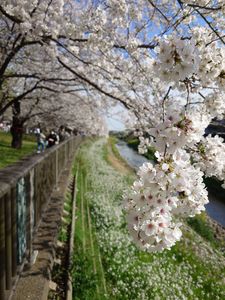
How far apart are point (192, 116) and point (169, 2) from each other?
5.70 m

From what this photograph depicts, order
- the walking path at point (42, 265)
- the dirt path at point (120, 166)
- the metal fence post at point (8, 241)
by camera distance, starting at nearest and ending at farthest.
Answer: the metal fence post at point (8, 241), the walking path at point (42, 265), the dirt path at point (120, 166)

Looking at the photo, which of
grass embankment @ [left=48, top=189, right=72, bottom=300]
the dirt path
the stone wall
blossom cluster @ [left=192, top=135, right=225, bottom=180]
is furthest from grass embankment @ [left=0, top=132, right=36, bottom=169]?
the dirt path

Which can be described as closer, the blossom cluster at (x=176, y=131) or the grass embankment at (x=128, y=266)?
the blossom cluster at (x=176, y=131)

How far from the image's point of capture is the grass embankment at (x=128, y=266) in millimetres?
7168

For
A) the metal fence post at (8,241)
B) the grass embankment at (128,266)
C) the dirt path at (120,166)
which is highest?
the metal fence post at (8,241)

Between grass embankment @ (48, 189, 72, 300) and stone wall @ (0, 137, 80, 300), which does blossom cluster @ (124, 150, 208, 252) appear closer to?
stone wall @ (0, 137, 80, 300)

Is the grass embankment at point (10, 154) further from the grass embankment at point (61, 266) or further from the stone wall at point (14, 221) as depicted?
the stone wall at point (14, 221)

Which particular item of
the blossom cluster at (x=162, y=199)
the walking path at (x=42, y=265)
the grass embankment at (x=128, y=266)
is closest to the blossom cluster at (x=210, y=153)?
the blossom cluster at (x=162, y=199)

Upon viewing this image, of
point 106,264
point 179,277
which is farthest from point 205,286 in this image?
point 106,264

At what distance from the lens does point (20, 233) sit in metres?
4.63

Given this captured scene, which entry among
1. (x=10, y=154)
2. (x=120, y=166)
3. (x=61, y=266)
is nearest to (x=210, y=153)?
(x=61, y=266)

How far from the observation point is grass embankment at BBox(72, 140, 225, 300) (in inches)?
282

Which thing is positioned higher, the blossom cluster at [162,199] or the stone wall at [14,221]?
the blossom cluster at [162,199]

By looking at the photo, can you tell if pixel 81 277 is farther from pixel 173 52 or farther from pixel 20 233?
pixel 173 52
